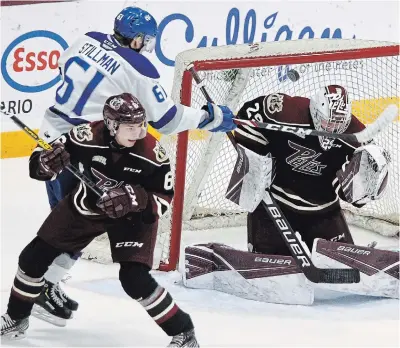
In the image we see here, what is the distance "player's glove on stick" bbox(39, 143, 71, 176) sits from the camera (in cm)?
363

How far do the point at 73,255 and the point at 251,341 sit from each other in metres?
0.61

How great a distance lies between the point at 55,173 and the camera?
365 cm

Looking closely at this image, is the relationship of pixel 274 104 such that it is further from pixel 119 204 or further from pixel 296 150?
pixel 119 204

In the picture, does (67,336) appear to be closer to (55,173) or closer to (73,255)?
(73,255)

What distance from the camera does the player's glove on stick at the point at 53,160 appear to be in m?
3.63

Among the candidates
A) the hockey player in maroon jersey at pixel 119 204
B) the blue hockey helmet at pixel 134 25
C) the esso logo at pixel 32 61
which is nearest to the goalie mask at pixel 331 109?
the blue hockey helmet at pixel 134 25

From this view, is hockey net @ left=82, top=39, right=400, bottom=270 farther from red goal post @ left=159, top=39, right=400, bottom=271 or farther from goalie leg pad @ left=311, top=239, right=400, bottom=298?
goalie leg pad @ left=311, top=239, right=400, bottom=298

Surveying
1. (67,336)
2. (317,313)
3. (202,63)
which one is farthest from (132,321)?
(202,63)

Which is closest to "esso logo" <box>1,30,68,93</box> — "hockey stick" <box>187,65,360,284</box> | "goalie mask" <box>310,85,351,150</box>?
"hockey stick" <box>187,65,360,284</box>

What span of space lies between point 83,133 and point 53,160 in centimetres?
15

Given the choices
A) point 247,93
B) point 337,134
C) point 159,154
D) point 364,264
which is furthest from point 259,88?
point 159,154

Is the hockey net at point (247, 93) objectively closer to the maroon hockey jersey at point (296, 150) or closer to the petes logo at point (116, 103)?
the maroon hockey jersey at point (296, 150)

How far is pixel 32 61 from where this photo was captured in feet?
18.5

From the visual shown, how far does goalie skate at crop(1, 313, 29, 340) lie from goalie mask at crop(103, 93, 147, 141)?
655mm
